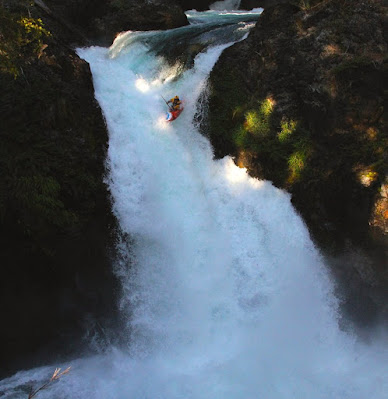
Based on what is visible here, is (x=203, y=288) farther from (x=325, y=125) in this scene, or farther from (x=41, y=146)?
(x=41, y=146)

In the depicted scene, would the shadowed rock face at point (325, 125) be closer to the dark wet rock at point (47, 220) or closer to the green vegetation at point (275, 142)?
the green vegetation at point (275, 142)

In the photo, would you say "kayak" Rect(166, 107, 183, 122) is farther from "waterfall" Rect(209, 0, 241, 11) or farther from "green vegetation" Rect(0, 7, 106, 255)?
"waterfall" Rect(209, 0, 241, 11)

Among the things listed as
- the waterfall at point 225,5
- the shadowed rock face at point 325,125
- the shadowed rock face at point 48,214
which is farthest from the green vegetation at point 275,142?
the waterfall at point 225,5

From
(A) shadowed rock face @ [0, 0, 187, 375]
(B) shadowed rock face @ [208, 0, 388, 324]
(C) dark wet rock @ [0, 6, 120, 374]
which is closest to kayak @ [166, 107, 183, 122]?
(B) shadowed rock face @ [208, 0, 388, 324]

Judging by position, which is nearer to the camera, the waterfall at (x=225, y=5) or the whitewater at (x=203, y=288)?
the whitewater at (x=203, y=288)

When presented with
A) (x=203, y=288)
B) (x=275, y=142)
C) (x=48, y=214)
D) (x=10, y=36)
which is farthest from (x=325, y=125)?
(x=10, y=36)

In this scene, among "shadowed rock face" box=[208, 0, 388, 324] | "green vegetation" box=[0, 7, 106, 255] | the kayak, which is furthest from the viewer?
the kayak

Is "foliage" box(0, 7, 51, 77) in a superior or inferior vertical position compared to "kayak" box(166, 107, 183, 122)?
superior
